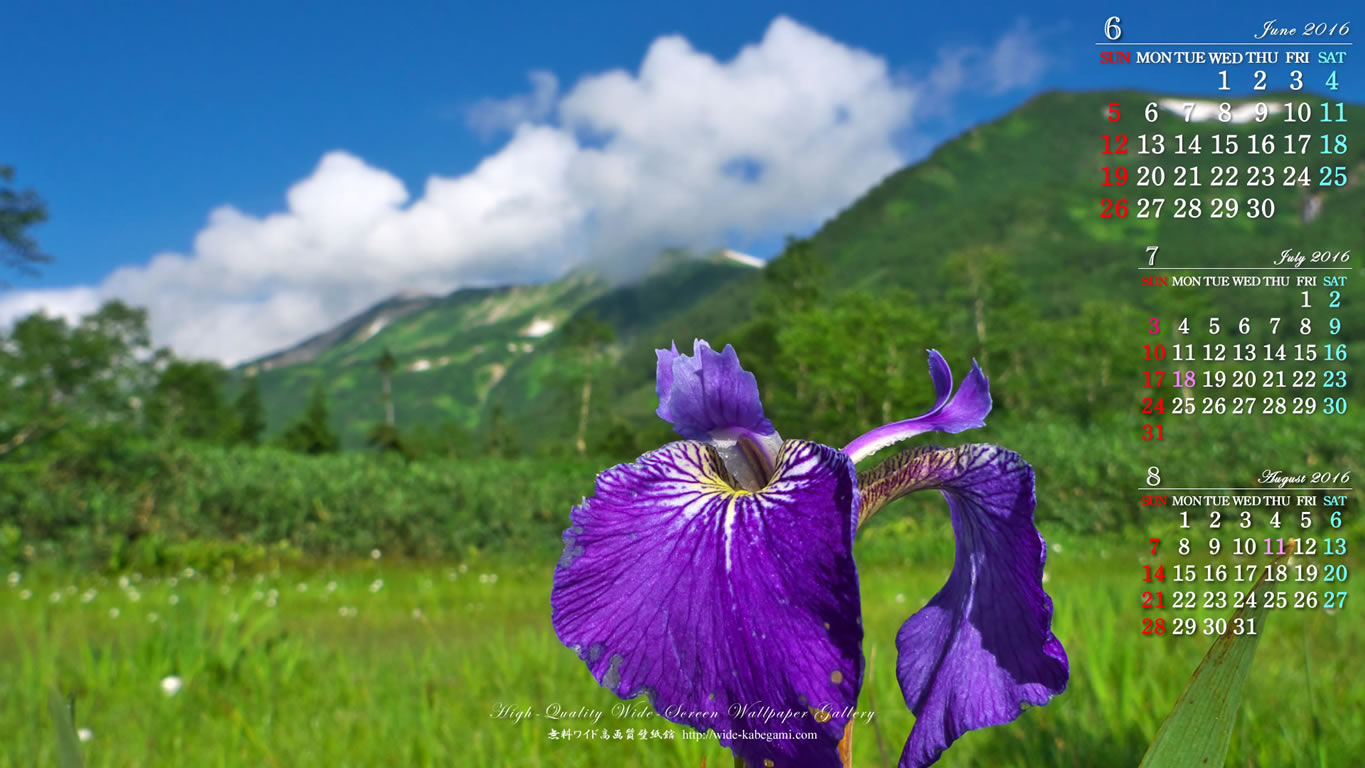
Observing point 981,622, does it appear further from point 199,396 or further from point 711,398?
point 199,396

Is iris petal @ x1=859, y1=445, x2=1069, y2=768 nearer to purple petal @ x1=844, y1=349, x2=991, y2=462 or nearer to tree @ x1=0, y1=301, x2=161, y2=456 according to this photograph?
purple petal @ x1=844, y1=349, x2=991, y2=462

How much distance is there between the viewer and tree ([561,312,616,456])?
44.2 m

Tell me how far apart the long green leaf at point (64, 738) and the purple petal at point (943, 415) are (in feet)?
3.02

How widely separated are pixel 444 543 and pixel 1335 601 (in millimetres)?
10248

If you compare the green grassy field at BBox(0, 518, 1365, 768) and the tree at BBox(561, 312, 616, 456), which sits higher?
the tree at BBox(561, 312, 616, 456)

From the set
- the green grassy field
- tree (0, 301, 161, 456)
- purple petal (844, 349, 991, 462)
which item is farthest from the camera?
tree (0, 301, 161, 456)

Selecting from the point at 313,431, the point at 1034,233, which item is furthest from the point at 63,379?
the point at 1034,233

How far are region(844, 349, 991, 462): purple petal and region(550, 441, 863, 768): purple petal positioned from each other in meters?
0.18

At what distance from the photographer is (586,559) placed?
0.91 meters

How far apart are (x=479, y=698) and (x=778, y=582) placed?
2.87 m

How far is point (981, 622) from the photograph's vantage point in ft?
3.43

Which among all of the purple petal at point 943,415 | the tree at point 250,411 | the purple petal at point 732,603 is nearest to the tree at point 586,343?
the tree at point 250,411

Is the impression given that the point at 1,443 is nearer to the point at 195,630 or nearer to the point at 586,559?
the point at 195,630

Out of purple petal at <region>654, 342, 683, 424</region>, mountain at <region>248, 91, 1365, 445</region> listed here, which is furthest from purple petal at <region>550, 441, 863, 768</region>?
mountain at <region>248, 91, 1365, 445</region>
